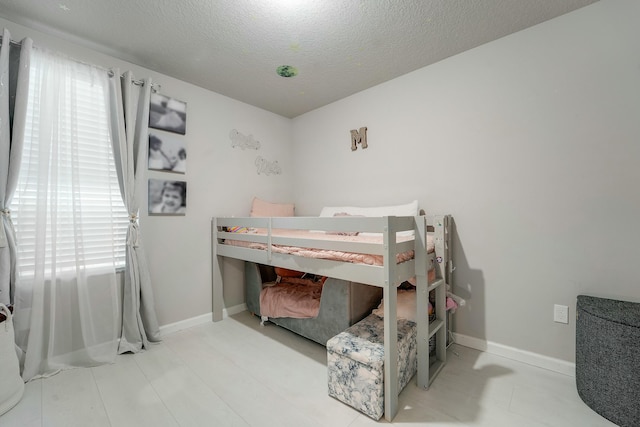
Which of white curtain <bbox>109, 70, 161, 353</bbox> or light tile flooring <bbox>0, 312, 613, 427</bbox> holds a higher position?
white curtain <bbox>109, 70, 161, 353</bbox>

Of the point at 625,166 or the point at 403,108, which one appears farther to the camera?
the point at 403,108

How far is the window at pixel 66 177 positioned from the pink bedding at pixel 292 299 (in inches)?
46.1

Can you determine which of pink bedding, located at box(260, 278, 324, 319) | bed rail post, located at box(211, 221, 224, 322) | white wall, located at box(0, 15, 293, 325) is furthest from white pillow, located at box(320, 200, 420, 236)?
bed rail post, located at box(211, 221, 224, 322)

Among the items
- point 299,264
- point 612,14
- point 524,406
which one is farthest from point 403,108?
point 524,406

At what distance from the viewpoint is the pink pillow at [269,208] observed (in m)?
2.85

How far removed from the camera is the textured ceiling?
5.11 feet

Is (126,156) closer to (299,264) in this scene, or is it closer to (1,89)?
(1,89)

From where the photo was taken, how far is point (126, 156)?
6.54 ft

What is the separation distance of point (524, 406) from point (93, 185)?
297cm

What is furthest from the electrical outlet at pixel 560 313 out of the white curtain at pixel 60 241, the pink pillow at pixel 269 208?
the white curtain at pixel 60 241

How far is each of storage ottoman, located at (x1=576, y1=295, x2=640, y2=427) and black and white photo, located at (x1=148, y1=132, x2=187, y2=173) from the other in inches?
116

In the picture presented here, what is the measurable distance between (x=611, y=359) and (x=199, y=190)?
2951 millimetres

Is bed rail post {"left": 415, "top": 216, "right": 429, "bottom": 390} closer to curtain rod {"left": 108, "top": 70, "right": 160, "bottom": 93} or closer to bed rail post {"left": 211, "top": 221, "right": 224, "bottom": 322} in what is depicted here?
bed rail post {"left": 211, "top": 221, "right": 224, "bottom": 322}

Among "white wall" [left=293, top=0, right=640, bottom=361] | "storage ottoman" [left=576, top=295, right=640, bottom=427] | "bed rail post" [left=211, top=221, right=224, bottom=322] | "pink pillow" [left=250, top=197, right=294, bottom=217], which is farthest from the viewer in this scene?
A: "pink pillow" [left=250, top=197, right=294, bottom=217]
